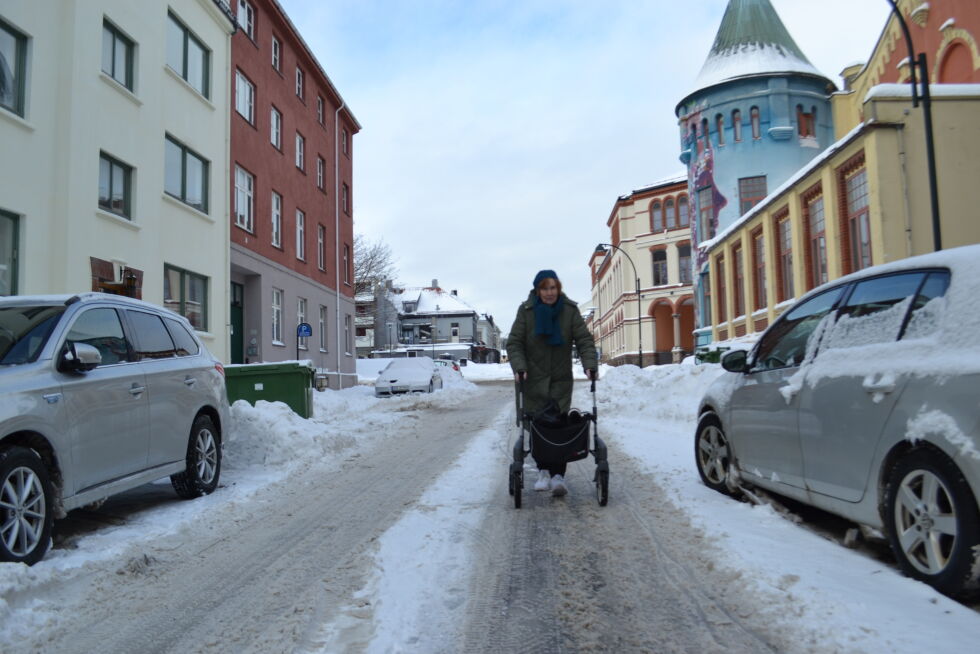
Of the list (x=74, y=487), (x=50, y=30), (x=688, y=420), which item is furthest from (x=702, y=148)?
(x=74, y=487)

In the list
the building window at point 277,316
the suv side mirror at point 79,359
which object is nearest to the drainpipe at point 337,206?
the building window at point 277,316

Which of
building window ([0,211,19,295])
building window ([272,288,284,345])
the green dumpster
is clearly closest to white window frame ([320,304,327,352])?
building window ([272,288,284,345])

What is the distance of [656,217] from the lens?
55.3 meters

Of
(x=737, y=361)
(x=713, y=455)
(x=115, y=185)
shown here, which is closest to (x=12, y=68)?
(x=115, y=185)

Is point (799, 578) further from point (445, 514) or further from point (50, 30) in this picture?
point (50, 30)

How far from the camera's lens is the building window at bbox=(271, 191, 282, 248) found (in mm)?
22800

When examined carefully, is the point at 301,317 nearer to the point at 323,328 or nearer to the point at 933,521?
the point at 323,328

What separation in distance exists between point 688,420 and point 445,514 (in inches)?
304

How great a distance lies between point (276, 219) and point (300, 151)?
3883mm

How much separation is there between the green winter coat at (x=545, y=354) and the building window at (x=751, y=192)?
91.5 feet

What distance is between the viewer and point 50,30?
11.9 m

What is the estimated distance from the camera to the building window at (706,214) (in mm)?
32719

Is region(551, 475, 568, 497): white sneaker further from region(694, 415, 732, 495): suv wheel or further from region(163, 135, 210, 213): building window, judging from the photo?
region(163, 135, 210, 213): building window

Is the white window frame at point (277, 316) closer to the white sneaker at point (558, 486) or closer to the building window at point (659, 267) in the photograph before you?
the white sneaker at point (558, 486)
